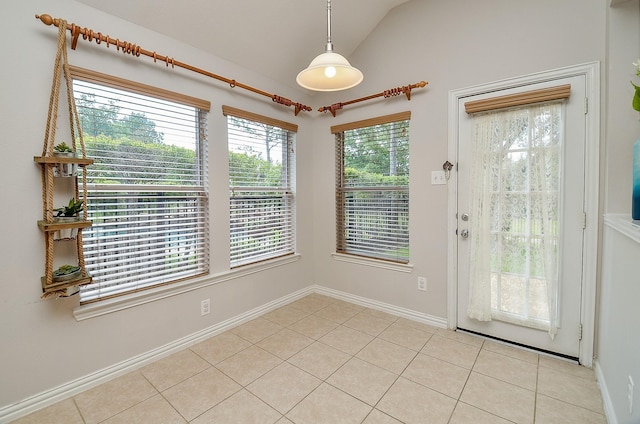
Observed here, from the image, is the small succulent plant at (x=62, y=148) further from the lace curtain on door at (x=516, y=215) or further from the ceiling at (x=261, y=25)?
the lace curtain on door at (x=516, y=215)

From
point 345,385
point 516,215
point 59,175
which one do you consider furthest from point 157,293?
point 516,215

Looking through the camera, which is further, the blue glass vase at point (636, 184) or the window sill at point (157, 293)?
the window sill at point (157, 293)

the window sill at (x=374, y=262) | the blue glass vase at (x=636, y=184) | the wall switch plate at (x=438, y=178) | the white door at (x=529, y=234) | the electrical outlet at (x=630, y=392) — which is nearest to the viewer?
the electrical outlet at (x=630, y=392)

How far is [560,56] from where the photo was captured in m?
2.02

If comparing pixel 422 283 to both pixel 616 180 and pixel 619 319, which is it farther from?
pixel 616 180

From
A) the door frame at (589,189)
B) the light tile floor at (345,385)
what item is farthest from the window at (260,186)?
the door frame at (589,189)

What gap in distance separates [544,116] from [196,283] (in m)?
3.05

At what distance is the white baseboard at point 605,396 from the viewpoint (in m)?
1.46

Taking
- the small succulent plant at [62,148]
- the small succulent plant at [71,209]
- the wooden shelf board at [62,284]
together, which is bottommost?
the wooden shelf board at [62,284]

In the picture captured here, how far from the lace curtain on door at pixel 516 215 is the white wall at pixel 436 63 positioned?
0.29 metres

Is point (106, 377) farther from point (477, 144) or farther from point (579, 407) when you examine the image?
point (477, 144)

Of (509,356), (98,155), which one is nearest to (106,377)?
(98,155)

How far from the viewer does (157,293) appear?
2.14m

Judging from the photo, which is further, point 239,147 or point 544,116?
point 239,147
